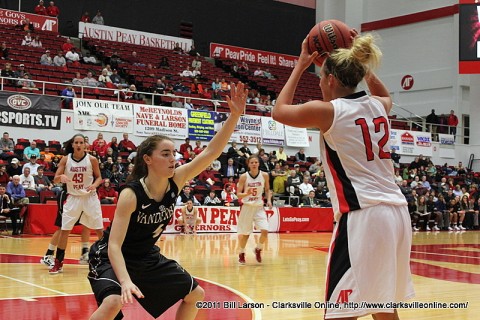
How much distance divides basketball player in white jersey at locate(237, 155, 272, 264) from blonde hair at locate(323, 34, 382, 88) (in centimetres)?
728

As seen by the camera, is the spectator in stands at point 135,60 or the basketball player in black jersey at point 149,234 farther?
the spectator in stands at point 135,60

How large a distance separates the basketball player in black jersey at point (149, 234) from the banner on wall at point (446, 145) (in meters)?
25.1

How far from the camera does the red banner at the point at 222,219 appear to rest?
14.7 metres

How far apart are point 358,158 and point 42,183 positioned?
44.8ft

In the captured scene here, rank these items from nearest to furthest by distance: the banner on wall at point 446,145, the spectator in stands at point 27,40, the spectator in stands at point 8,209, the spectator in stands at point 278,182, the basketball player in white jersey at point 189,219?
the spectator in stands at point 8,209
the basketball player in white jersey at point 189,219
the spectator in stands at point 278,182
the spectator in stands at point 27,40
the banner on wall at point 446,145

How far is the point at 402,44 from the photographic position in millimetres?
31812

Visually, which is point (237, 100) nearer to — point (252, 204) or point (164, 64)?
point (252, 204)

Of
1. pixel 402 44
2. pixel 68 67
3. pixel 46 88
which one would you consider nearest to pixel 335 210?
pixel 46 88

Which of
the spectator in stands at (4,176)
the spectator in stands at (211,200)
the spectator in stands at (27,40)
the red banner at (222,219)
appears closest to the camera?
the red banner at (222,219)

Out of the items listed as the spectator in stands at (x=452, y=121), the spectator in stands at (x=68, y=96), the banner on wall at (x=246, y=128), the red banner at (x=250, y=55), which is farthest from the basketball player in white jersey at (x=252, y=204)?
the red banner at (x=250, y=55)

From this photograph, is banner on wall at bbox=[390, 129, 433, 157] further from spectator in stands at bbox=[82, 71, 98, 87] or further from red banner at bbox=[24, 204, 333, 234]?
spectator in stands at bbox=[82, 71, 98, 87]

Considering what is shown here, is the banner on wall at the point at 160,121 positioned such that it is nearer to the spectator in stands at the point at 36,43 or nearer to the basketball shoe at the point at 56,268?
the spectator in stands at the point at 36,43

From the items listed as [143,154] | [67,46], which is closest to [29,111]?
[67,46]

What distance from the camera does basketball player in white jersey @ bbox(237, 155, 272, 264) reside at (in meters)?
10.4
